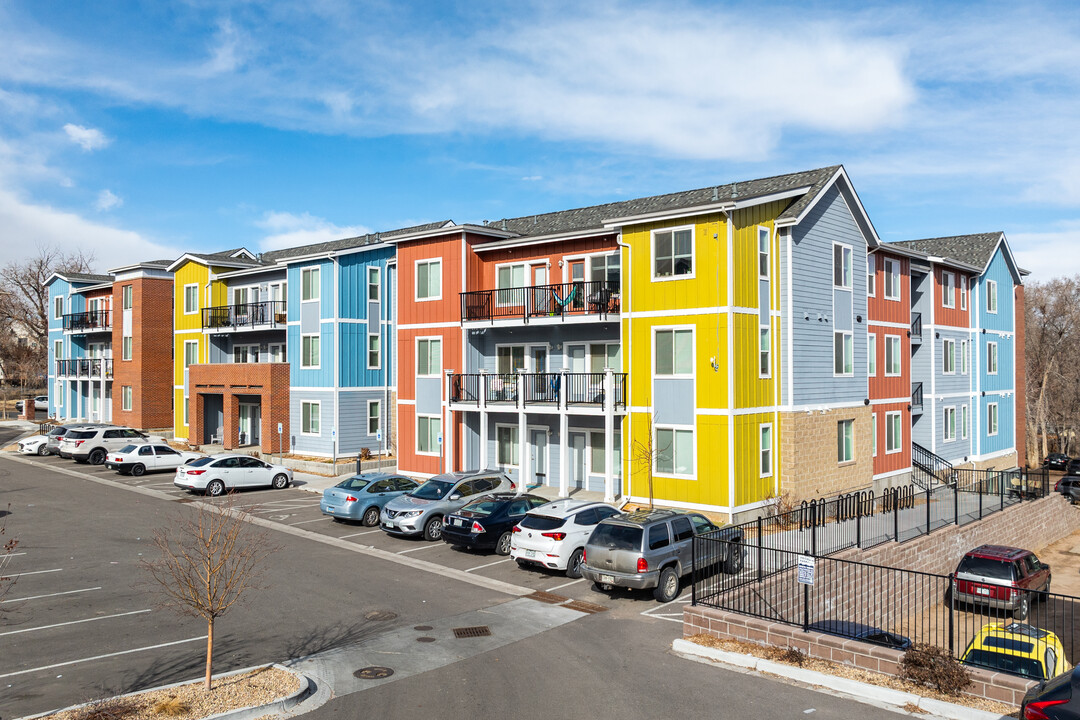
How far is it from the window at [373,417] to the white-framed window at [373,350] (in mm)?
1784

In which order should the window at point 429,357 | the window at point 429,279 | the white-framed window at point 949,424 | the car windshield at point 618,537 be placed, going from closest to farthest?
the car windshield at point 618,537 → the window at point 429,279 → the window at point 429,357 → the white-framed window at point 949,424

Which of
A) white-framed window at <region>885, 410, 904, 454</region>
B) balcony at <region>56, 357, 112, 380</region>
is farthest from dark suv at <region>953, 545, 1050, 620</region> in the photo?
balcony at <region>56, 357, 112, 380</region>

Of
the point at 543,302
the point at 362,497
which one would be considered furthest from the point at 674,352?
the point at 362,497

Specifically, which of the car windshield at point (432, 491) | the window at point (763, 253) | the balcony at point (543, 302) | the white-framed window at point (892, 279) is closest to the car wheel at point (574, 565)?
the car windshield at point (432, 491)

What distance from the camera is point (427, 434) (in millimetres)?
32469

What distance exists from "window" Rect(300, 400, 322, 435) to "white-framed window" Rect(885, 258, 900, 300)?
2643 centimetres

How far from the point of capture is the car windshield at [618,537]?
16.2 metres

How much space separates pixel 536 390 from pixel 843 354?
11.5 m

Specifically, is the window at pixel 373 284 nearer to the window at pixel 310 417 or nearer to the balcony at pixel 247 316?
the balcony at pixel 247 316

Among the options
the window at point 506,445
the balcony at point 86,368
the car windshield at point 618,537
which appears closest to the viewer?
the car windshield at point 618,537

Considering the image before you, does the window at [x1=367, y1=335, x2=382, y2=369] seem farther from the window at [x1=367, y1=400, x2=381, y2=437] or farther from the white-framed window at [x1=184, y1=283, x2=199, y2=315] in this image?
the white-framed window at [x1=184, y1=283, x2=199, y2=315]

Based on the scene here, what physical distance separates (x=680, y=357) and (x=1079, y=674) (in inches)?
680

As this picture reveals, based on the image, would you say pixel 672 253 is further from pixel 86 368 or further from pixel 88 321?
pixel 86 368

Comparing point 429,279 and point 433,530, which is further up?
point 429,279
